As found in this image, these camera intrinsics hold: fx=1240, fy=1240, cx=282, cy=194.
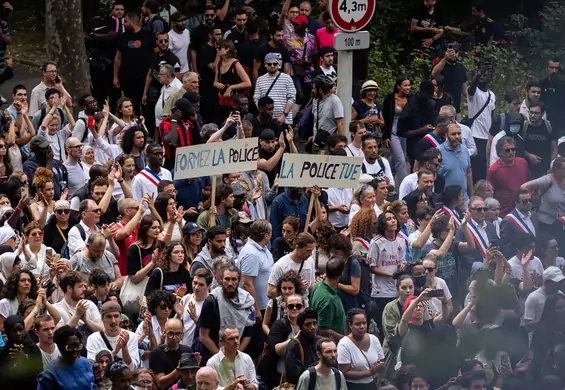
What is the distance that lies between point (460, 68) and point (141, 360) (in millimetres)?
7222

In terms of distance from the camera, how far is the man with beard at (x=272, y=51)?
14.9 meters

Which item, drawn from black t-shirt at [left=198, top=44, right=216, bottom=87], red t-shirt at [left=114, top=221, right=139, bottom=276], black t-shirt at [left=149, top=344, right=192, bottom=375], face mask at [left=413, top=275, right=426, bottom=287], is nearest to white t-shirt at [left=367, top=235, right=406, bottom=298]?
face mask at [left=413, top=275, right=426, bottom=287]

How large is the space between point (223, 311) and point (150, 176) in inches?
Answer: 113

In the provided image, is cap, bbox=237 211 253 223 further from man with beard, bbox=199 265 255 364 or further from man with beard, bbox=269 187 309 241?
man with beard, bbox=199 265 255 364

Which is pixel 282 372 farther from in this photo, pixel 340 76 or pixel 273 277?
pixel 340 76

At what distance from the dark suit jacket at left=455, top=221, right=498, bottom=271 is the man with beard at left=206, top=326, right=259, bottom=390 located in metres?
2.27

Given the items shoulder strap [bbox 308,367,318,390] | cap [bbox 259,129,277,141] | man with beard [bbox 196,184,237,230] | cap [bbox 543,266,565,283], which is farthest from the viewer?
cap [bbox 259,129,277,141]

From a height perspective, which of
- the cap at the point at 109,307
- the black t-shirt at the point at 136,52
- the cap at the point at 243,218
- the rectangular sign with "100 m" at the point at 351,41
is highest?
the rectangular sign with "100 m" at the point at 351,41

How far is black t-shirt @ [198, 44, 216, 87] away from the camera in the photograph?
1502 cm

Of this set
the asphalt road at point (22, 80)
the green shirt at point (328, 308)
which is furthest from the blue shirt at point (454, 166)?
the asphalt road at point (22, 80)

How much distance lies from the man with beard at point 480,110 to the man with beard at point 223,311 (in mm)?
6072

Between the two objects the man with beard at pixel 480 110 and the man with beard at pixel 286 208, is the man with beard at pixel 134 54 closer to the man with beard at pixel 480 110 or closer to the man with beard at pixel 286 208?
the man with beard at pixel 480 110

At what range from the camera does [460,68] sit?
1495 cm

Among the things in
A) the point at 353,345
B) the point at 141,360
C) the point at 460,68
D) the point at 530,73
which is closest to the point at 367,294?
the point at 353,345
